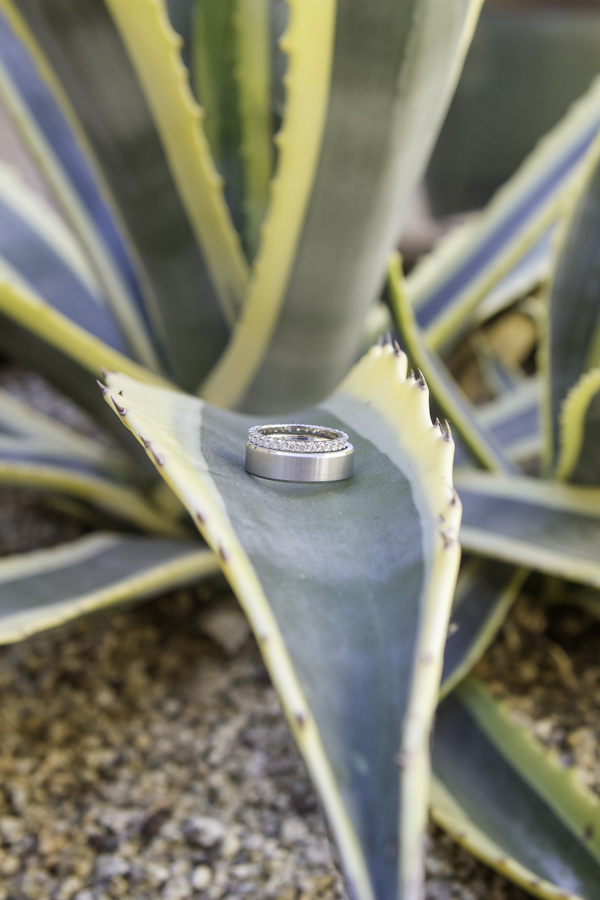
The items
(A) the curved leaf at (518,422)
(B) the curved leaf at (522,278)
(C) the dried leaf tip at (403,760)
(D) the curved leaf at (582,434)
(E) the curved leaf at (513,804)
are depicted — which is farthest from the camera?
(B) the curved leaf at (522,278)

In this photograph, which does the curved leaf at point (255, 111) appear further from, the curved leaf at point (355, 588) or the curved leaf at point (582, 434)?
the curved leaf at point (355, 588)

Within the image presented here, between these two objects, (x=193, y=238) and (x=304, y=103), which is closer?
(x=304, y=103)

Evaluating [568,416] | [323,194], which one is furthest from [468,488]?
[323,194]

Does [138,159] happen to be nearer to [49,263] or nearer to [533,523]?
[49,263]

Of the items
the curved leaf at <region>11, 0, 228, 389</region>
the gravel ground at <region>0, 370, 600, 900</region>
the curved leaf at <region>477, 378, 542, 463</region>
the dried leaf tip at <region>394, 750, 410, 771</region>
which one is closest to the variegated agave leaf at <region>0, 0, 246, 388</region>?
the curved leaf at <region>11, 0, 228, 389</region>

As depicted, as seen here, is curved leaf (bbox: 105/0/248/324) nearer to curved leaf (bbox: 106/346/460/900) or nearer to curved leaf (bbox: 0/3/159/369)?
curved leaf (bbox: 0/3/159/369)

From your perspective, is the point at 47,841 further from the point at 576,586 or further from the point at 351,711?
the point at 576,586

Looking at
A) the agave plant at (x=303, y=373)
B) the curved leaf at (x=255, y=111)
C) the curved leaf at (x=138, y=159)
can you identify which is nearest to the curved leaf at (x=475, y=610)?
the agave plant at (x=303, y=373)
